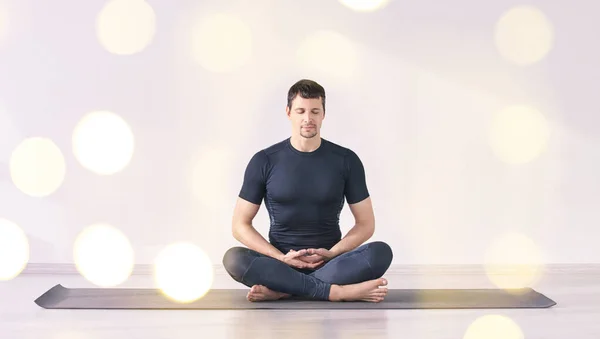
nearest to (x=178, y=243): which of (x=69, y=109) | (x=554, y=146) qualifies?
(x=69, y=109)

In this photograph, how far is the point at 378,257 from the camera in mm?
3432

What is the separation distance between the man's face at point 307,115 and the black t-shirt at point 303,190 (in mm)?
144

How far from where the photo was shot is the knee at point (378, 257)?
342 cm

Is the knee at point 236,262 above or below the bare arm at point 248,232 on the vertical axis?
below

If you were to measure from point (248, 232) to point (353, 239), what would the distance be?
49 centimetres

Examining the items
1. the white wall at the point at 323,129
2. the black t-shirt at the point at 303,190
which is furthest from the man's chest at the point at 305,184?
the white wall at the point at 323,129

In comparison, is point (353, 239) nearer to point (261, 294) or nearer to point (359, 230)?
point (359, 230)

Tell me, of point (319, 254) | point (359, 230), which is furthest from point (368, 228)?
point (319, 254)

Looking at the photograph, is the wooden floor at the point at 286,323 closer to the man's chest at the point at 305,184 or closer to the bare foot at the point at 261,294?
the bare foot at the point at 261,294

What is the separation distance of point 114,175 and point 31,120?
0.60m

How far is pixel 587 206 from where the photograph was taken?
4613 millimetres

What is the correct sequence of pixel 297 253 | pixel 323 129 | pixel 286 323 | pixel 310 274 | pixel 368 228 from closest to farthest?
1. pixel 286 323
2. pixel 297 253
3. pixel 310 274
4. pixel 368 228
5. pixel 323 129

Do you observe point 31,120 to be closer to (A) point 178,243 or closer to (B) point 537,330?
(A) point 178,243

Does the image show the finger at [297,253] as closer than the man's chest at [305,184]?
Yes
